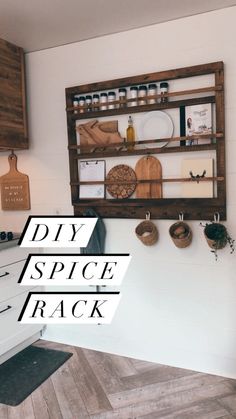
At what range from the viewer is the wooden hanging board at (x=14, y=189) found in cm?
299

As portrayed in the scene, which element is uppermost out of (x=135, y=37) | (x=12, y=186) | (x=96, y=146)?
(x=135, y=37)

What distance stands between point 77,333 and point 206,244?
4.22 ft

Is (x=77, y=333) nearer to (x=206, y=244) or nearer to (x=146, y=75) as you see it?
(x=206, y=244)

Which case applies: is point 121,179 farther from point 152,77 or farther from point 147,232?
point 152,77

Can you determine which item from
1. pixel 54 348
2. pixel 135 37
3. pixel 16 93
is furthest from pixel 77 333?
pixel 135 37

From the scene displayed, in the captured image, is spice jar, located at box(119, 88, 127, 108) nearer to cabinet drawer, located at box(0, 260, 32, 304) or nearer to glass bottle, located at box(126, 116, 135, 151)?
glass bottle, located at box(126, 116, 135, 151)

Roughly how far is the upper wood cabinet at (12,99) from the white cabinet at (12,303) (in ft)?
2.76

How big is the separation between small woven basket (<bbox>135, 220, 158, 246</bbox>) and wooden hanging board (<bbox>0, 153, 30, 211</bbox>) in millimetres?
1028

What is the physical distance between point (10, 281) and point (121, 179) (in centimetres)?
112

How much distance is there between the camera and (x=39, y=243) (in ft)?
9.62

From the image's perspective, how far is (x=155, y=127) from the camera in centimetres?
246

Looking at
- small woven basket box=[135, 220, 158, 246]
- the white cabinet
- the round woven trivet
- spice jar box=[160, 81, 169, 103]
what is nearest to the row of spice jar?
spice jar box=[160, 81, 169, 103]

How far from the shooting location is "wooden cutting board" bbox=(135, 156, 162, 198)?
248 centimetres

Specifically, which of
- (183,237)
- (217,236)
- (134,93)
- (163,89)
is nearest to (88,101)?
(134,93)
